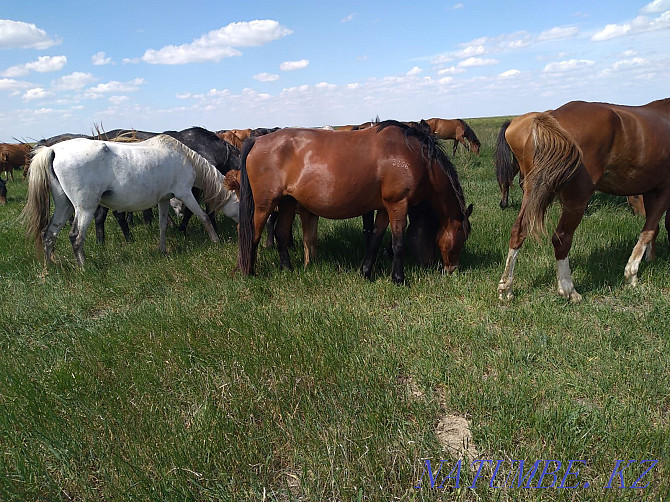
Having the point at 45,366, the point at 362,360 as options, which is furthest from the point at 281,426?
the point at 45,366

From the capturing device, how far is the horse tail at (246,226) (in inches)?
211

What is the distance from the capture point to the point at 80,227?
5.91m

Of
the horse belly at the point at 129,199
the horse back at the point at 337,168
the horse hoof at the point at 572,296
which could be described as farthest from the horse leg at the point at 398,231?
the horse belly at the point at 129,199

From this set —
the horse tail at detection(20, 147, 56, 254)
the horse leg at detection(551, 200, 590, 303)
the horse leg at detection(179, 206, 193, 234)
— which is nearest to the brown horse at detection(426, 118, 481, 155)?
the horse leg at detection(179, 206, 193, 234)

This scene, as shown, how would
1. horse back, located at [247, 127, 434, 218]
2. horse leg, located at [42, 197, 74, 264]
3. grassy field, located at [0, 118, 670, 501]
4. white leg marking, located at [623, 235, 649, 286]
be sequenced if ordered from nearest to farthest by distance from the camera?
grassy field, located at [0, 118, 670, 501]
white leg marking, located at [623, 235, 649, 286]
horse back, located at [247, 127, 434, 218]
horse leg, located at [42, 197, 74, 264]

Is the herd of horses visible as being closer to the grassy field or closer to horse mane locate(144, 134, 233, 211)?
horse mane locate(144, 134, 233, 211)

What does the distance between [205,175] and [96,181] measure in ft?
5.89

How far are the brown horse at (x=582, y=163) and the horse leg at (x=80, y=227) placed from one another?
5505 millimetres

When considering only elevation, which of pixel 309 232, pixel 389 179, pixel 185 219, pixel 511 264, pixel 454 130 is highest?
pixel 454 130

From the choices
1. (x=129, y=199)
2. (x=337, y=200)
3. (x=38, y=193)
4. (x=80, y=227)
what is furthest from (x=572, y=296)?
(x=38, y=193)

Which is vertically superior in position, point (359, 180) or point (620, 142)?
point (620, 142)

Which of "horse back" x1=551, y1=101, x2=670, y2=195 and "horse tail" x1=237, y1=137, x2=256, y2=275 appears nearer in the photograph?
"horse back" x1=551, y1=101, x2=670, y2=195

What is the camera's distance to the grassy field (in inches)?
→ 85.4

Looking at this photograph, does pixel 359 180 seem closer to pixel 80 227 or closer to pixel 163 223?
pixel 163 223
